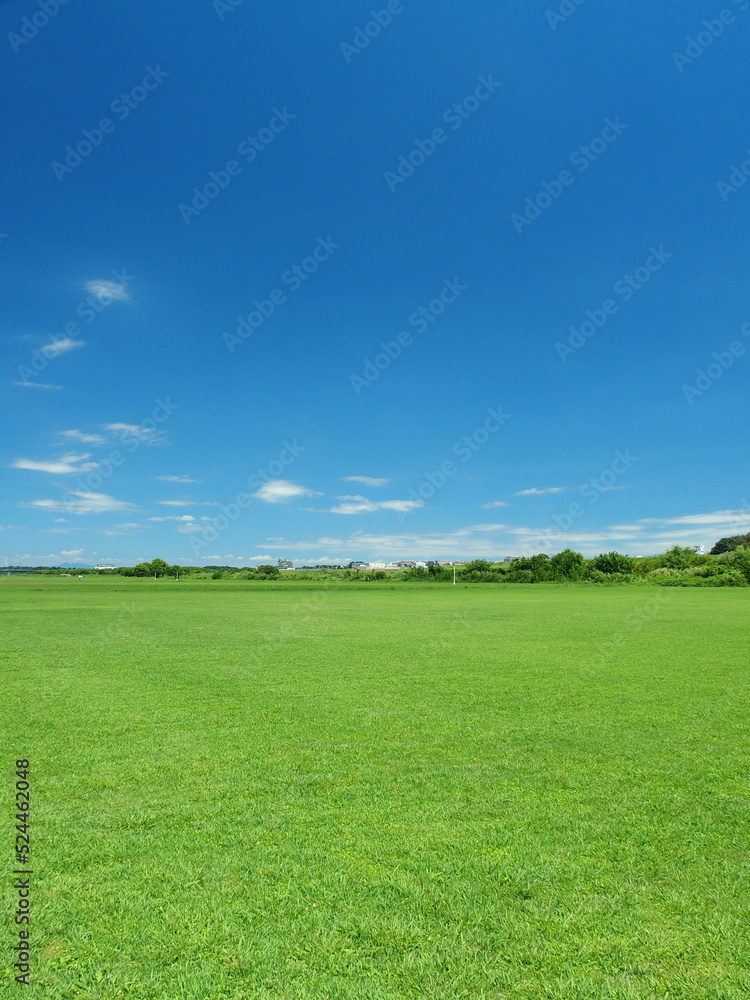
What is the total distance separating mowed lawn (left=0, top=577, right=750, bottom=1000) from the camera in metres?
2.51

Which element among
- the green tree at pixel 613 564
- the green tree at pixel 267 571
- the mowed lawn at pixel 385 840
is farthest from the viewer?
the green tree at pixel 267 571

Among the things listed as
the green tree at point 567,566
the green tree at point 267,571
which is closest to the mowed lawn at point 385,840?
the green tree at point 567,566

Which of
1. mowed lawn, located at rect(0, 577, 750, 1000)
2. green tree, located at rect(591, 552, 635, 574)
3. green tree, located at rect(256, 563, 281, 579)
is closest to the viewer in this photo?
mowed lawn, located at rect(0, 577, 750, 1000)

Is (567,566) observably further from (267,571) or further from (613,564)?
(267,571)

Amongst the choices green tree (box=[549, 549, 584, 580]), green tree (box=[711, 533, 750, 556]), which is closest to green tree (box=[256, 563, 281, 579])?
green tree (box=[549, 549, 584, 580])

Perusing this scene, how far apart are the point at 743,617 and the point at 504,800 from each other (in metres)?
21.8

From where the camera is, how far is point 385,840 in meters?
3.65

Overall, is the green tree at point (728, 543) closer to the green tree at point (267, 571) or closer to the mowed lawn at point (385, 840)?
the green tree at point (267, 571)

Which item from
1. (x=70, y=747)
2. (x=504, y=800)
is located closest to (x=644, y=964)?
(x=504, y=800)

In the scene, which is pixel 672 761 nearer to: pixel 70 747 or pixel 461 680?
pixel 461 680

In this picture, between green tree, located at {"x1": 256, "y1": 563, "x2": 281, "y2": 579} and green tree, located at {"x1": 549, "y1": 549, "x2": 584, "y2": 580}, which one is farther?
green tree, located at {"x1": 256, "y1": 563, "x2": 281, "y2": 579}

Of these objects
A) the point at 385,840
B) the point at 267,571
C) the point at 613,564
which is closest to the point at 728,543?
the point at 613,564

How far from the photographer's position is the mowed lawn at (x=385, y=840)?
8.25ft

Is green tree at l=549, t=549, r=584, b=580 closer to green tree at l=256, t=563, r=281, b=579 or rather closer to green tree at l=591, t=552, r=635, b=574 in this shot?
green tree at l=591, t=552, r=635, b=574
